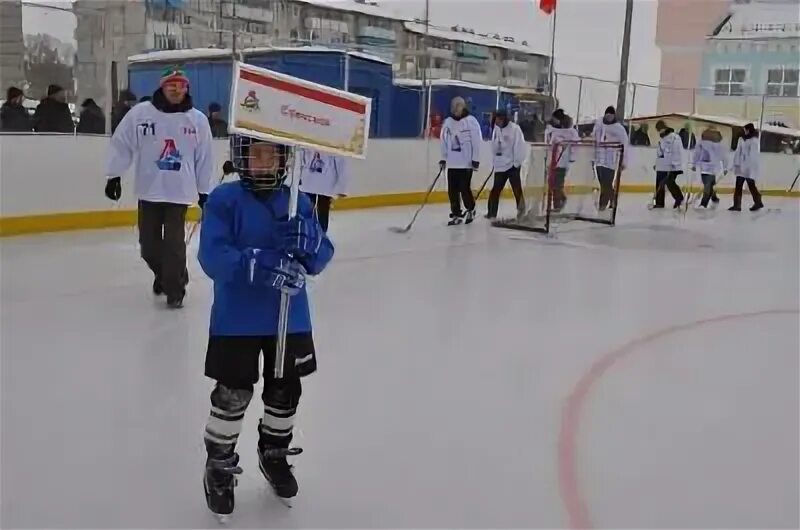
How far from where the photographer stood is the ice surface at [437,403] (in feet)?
6.41

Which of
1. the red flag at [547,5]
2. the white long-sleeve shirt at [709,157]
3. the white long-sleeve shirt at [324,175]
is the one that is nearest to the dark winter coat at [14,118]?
the white long-sleeve shirt at [324,175]

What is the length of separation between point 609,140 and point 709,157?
189cm

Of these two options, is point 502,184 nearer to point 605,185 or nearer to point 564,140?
point 564,140

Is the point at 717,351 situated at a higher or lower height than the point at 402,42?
lower

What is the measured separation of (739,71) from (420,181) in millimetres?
9725

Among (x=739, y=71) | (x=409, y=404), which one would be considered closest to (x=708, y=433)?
(x=409, y=404)

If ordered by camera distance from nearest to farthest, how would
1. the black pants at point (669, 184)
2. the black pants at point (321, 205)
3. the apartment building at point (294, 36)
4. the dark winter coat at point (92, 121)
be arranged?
the black pants at point (321, 205) < the dark winter coat at point (92, 121) < the apartment building at point (294, 36) < the black pants at point (669, 184)

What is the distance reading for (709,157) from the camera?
1011cm

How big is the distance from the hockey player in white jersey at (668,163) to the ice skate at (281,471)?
343 inches

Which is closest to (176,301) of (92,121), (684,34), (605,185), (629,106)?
(92,121)

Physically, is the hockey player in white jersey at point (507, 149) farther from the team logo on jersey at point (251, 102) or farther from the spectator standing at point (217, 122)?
the team logo on jersey at point (251, 102)

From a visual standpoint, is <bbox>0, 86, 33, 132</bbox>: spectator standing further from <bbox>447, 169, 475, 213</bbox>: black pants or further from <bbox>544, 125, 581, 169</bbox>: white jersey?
<bbox>544, 125, 581, 169</bbox>: white jersey

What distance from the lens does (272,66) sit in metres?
9.38

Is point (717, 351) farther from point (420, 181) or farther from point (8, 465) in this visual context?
point (420, 181)
